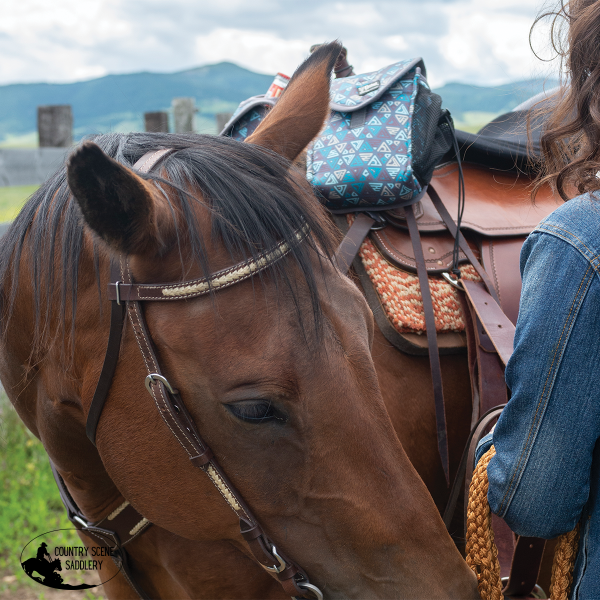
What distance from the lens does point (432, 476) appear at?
5.82 ft

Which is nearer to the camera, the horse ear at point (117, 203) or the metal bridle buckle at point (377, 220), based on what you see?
the horse ear at point (117, 203)

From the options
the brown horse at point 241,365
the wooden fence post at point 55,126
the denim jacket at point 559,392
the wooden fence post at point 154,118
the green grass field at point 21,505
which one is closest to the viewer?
the denim jacket at point 559,392

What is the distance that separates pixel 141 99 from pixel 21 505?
2779mm

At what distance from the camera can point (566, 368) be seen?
912 millimetres

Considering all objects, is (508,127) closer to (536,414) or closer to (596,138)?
(596,138)

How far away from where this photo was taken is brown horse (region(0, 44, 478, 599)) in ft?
3.60

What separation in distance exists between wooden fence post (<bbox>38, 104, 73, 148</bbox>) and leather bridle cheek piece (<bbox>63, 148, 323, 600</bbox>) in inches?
179

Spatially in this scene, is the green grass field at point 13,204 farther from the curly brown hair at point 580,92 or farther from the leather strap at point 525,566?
the leather strap at point 525,566

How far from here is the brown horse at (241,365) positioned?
3.60 feet

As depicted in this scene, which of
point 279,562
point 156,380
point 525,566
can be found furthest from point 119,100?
point 525,566

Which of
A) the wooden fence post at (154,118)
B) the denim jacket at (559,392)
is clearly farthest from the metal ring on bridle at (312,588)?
the wooden fence post at (154,118)

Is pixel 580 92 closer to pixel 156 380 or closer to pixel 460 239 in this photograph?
pixel 460 239

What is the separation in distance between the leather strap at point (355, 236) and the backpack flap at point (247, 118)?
0.50m

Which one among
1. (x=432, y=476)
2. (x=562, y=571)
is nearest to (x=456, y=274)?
(x=432, y=476)
